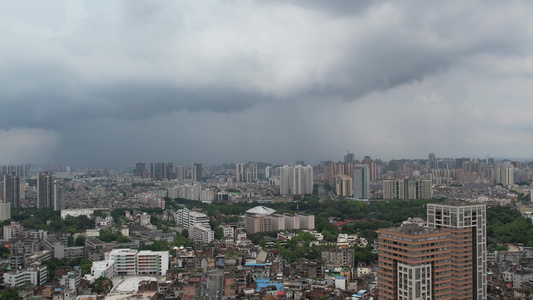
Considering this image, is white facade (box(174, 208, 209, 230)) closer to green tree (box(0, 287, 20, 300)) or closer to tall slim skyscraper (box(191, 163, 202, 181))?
green tree (box(0, 287, 20, 300))

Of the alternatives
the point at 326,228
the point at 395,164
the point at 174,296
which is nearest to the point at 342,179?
the point at 326,228

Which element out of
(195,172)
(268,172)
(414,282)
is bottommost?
(268,172)

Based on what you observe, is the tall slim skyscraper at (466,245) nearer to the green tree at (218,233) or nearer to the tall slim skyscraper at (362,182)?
the green tree at (218,233)

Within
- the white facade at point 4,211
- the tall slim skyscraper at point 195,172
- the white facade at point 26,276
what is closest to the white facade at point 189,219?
the white facade at point 4,211

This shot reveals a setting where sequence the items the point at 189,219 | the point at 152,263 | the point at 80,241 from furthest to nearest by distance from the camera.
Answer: the point at 189,219 < the point at 80,241 < the point at 152,263

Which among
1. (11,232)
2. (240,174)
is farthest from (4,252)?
(240,174)

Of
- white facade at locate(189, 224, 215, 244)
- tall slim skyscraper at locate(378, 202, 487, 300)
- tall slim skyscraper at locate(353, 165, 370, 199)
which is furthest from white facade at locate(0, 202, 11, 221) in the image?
tall slim skyscraper at locate(353, 165, 370, 199)

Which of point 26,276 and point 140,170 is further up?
point 140,170

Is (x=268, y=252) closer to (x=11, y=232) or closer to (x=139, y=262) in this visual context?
(x=139, y=262)
